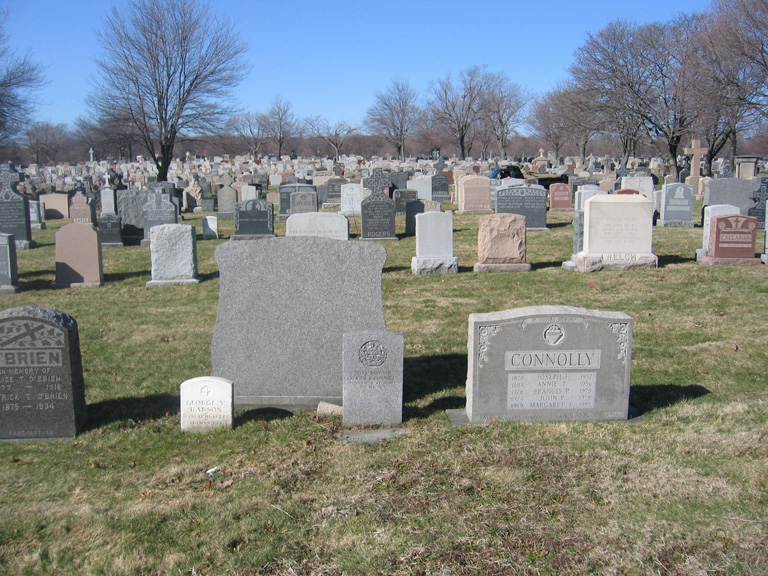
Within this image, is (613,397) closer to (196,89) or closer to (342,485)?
(342,485)

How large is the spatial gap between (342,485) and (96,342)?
208 inches

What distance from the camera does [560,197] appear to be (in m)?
25.0

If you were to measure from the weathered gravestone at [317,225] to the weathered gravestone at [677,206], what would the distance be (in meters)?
10.3

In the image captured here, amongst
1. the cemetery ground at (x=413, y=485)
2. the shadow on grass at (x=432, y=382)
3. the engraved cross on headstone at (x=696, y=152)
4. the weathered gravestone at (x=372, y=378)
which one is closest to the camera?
the cemetery ground at (x=413, y=485)

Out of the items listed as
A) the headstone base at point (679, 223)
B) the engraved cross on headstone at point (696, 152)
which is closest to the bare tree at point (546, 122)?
the engraved cross on headstone at point (696, 152)

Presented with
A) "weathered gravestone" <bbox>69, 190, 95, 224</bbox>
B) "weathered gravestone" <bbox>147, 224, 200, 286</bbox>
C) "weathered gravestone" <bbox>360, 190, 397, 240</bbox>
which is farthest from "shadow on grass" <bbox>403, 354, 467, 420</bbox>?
"weathered gravestone" <bbox>69, 190, 95, 224</bbox>

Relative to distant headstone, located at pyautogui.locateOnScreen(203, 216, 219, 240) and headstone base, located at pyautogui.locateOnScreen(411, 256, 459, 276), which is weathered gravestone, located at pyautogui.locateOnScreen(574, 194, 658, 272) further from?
distant headstone, located at pyautogui.locateOnScreen(203, 216, 219, 240)

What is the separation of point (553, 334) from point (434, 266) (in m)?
7.64

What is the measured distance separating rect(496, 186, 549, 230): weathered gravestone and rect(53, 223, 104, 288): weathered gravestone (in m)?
10.2

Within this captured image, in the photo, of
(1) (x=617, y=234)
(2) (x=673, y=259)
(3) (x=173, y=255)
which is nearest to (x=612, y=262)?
(1) (x=617, y=234)

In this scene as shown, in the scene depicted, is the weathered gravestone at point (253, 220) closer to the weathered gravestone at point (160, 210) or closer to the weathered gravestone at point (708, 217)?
the weathered gravestone at point (160, 210)

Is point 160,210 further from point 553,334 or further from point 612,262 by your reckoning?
point 553,334

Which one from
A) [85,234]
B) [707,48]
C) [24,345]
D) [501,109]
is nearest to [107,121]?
[85,234]

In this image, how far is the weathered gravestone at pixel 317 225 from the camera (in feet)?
44.3
